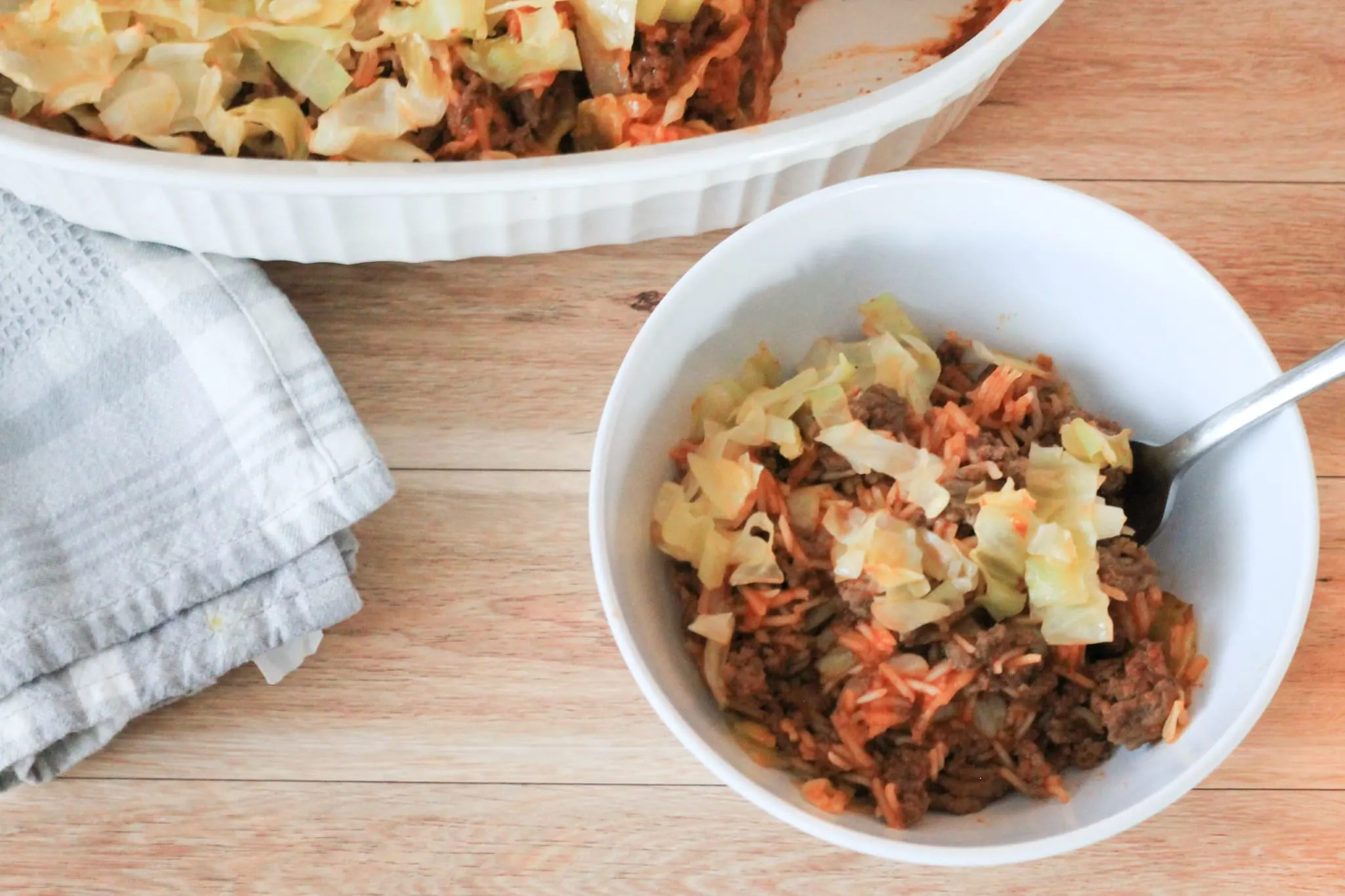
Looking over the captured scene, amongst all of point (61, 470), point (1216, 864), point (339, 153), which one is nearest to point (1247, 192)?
point (1216, 864)

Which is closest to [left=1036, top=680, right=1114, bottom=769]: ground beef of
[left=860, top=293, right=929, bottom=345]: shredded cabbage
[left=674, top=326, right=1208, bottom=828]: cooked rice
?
[left=674, top=326, right=1208, bottom=828]: cooked rice

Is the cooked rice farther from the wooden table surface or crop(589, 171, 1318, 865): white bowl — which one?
the wooden table surface

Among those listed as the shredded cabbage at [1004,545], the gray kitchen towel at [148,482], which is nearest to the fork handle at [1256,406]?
the shredded cabbage at [1004,545]

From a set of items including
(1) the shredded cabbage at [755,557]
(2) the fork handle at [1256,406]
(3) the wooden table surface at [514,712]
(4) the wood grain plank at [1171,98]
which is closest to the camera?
(2) the fork handle at [1256,406]

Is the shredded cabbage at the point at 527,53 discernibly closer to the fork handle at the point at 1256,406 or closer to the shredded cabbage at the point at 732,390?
the shredded cabbage at the point at 732,390

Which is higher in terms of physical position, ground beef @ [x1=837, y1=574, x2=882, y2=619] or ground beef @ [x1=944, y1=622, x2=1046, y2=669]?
ground beef @ [x1=837, y1=574, x2=882, y2=619]
